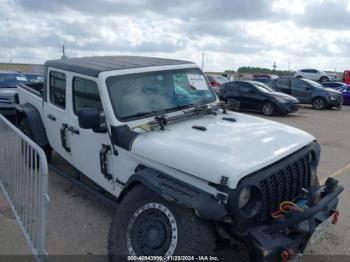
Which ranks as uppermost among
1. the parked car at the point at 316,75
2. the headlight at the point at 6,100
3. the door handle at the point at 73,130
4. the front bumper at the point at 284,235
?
the parked car at the point at 316,75

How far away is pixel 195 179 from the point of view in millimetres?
3047

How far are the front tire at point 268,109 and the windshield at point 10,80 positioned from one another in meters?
9.84

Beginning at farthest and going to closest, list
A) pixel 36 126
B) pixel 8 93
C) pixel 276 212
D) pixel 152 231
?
pixel 8 93, pixel 36 126, pixel 276 212, pixel 152 231

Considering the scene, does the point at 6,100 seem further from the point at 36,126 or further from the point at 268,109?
the point at 268,109

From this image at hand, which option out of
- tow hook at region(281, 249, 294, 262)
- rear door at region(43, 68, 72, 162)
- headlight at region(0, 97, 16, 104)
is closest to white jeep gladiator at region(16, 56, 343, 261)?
tow hook at region(281, 249, 294, 262)

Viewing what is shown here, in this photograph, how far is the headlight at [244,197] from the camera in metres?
2.90

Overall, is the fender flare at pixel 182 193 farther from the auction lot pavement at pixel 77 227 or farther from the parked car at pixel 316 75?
the parked car at pixel 316 75

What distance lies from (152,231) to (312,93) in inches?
710

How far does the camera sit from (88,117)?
3.63 meters

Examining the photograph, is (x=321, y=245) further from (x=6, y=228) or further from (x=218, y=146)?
(x=6, y=228)

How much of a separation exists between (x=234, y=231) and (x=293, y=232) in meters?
0.50

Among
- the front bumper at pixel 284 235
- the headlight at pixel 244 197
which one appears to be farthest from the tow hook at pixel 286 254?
the headlight at pixel 244 197

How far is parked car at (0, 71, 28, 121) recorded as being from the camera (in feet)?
31.6

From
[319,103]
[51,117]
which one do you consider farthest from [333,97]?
[51,117]
